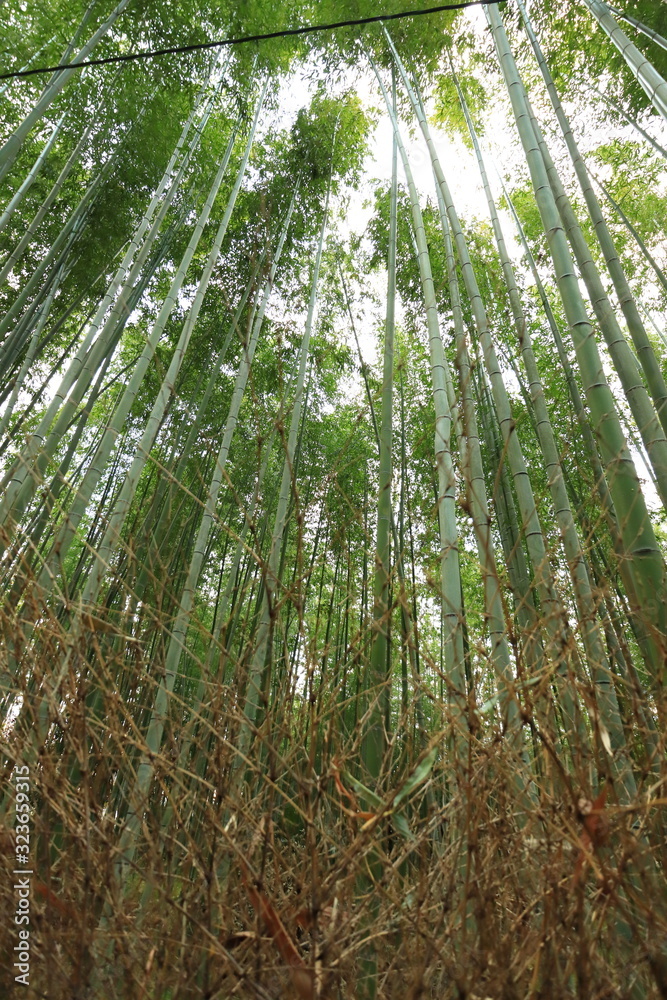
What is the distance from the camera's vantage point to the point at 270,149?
5.00 m

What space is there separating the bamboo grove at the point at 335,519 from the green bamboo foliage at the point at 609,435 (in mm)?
12

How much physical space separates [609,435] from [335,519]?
86.7 inches

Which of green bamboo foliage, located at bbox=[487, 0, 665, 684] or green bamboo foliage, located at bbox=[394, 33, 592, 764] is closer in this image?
green bamboo foliage, located at bbox=[487, 0, 665, 684]

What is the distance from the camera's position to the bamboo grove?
0.93m

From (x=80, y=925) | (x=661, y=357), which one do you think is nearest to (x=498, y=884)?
(x=80, y=925)

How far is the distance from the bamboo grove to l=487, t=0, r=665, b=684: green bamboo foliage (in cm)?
1

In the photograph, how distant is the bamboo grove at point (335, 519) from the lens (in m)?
0.93

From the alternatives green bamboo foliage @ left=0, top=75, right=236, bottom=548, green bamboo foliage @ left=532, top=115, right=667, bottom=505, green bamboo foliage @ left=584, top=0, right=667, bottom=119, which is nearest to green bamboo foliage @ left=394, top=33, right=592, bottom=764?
green bamboo foliage @ left=532, top=115, right=667, bottom=505

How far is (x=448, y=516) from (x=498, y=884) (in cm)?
113

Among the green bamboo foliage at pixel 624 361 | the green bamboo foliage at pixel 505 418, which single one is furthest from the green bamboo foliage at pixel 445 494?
the green bamboo foliage at pixel 624 361

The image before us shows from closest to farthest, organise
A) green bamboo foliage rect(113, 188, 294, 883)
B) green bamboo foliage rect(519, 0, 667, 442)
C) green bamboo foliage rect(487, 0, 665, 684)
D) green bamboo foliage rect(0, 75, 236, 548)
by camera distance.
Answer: green bamboo foliage rect(113, 188, 294, 883) < green bamboo foliage rect(487, 0, 665, 684) < green bamboo foliage rect(519, 0, 667, 442) < green bamboo foliage rect(0, 75, 236, 548)

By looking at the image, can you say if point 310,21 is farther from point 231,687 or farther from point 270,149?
point 231,687

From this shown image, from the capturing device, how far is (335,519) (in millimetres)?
3570

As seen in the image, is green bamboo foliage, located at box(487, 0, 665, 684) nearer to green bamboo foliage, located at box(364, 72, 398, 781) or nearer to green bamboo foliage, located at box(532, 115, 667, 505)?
green bamboo foliage, located at box(532, 115, 667, 505)
